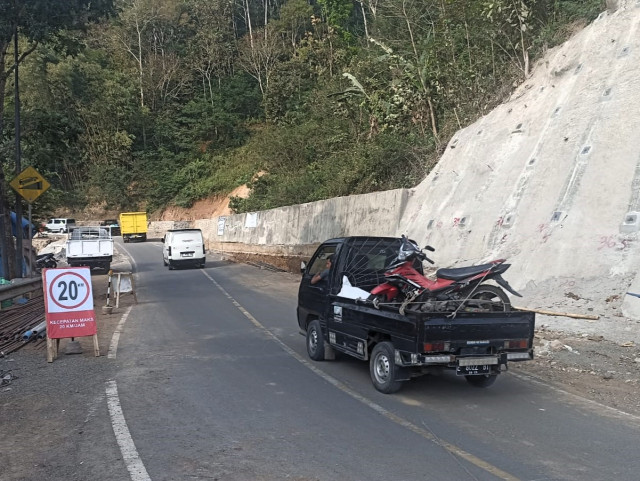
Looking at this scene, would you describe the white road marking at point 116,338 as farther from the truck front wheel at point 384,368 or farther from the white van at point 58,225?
the white van at point 58,225

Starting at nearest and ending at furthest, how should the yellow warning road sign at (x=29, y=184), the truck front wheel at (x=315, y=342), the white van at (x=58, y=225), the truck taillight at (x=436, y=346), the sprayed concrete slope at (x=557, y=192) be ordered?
the truck taillight at (x=436, y=346), the truck front wheel at (x=315, y=342), the sprayed concrete slope at (x=557, y=192), the yellow warning road sign at (x=29, y=184), the white van at (x=58, y=225)

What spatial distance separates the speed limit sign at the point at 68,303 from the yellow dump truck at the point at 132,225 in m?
51.3

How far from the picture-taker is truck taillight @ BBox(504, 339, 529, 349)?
7.46 metres

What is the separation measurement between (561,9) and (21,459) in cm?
2197

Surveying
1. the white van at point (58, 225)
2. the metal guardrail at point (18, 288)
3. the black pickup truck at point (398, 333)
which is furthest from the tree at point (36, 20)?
the white van at point (58, 225)

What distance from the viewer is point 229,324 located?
13.7 m

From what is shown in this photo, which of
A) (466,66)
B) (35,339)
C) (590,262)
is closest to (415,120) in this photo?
(466,66)

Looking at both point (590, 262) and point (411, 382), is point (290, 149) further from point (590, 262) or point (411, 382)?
point (411, 382)

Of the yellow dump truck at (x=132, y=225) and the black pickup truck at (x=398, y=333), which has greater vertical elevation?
the yellow dump truck at (x=132, y=225)

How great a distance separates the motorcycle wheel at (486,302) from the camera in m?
8.05

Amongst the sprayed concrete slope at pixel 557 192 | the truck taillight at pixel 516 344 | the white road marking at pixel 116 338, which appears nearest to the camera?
the truck taillight at pixel 516 344

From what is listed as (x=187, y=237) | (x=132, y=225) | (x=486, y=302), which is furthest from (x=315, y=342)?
→ (x=132, y=225)

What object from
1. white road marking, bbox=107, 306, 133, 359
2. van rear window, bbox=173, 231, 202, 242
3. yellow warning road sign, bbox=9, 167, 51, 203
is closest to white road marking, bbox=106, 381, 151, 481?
white road marking, bbox=107, 306, 133, 359

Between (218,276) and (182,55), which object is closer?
(218,276)
